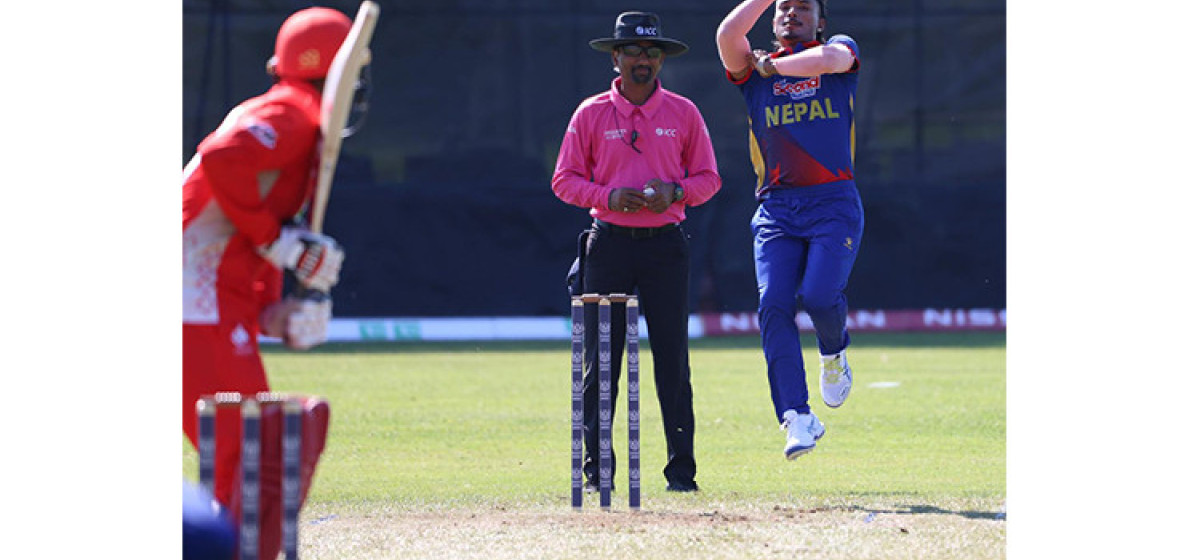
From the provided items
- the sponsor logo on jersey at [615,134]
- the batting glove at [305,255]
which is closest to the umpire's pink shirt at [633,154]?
the sponsor logo on jersey at [615,134]

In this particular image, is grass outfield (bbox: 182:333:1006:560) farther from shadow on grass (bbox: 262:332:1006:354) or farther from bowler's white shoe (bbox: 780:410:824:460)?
shadow on grass (bbox: 262:332:1006:354)

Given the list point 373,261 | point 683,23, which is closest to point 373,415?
point 373,261

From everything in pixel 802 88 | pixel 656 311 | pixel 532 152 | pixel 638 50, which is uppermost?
pixel 532 152

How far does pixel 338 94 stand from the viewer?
467 cm

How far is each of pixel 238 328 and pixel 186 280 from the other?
20cm

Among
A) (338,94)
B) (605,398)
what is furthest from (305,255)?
(605,398)

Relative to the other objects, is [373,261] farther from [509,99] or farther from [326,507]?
[326,507]

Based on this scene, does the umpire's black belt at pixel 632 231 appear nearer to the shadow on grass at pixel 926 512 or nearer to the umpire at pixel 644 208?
the umpire at pixel 644 208

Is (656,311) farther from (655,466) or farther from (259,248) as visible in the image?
(259,248)

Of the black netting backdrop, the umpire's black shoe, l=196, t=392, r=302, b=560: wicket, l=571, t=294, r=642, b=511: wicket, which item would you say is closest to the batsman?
l=196, t=392, r=302, b=560: wicket

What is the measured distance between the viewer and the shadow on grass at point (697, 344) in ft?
48.8

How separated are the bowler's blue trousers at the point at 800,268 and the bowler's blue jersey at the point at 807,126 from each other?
69 mm

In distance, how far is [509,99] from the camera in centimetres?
1584

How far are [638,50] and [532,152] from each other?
27.5ft
